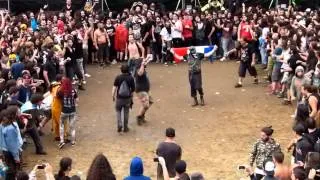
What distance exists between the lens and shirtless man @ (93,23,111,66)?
21609mm

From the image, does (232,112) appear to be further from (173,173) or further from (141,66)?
(173,173)

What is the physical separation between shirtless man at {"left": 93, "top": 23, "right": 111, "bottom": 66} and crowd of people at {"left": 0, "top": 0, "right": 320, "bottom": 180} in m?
0.03

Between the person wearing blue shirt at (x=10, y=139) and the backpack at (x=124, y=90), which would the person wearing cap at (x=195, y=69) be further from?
the person wearing blue shirt at (x=10, y=139)

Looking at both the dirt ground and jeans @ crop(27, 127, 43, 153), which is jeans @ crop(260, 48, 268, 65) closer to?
the dirt ground

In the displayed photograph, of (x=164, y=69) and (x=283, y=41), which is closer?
(x=283, y=41)

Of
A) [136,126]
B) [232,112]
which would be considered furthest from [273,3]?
A: [136,126]

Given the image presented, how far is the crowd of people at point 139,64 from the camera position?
35.4 ft

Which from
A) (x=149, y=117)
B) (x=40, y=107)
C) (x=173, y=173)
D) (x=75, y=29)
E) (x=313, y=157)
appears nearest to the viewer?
(x=313, y=157)

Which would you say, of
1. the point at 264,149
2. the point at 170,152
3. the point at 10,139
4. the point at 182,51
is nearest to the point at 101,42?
the point at 182,51

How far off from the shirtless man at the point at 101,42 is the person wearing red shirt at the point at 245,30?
427 centimetres

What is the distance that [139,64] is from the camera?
16.2m

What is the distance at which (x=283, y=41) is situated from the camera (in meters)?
17.7

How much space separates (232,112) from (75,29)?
245 inches

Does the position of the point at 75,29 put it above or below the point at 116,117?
above
